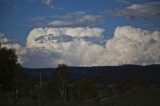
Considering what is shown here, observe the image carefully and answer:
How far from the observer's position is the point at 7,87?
64438mm

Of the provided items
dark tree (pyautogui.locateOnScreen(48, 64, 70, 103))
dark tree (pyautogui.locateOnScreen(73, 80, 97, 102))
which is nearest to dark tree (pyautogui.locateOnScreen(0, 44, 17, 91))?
dark tree (pyautogui.locateOnScreen(48, 64, 70, 103))

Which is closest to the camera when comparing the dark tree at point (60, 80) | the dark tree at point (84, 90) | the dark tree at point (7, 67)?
the dark tree at point (7, 67)

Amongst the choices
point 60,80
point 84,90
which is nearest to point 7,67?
point 60,80

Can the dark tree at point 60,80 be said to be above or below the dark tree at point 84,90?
above

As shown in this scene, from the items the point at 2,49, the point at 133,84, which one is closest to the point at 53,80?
the point at 2,49

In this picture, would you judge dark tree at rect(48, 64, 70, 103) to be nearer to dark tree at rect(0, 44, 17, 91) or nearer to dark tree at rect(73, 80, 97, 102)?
dark tree at rect(73, 80, 97, 102)

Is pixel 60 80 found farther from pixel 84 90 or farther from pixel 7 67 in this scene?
pixel 7 67

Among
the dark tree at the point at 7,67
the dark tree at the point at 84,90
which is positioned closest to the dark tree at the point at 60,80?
the dark tree at the point at 84,90

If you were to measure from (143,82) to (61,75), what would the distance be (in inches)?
2899

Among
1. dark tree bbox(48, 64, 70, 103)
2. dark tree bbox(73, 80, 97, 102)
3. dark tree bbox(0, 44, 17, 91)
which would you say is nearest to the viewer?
dark tree bbox(0, 44, 17, 91)

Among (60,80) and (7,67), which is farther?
(60,80)

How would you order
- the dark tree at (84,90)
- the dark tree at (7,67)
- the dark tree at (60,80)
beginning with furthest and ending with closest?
the dark tree at (84,90), the dark tree at (60,80), the dark tree at (7,67)

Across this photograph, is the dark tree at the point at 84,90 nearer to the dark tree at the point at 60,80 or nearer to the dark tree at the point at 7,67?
the dark tree at the point at 60,80

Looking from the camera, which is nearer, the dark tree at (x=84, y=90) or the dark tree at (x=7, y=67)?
the dark tree at (x=7, y=67)
